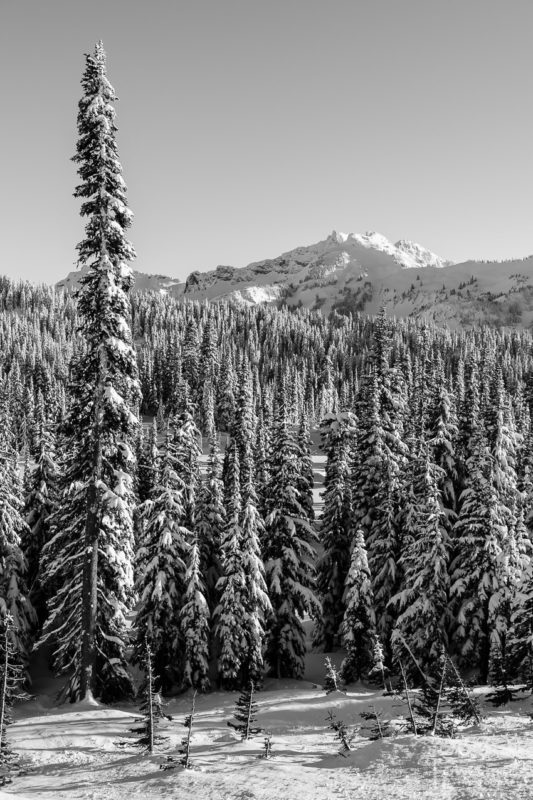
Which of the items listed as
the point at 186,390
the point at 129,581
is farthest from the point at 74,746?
the point at 186,390

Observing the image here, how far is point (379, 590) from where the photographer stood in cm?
3394

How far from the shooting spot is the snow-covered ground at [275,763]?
13.3m

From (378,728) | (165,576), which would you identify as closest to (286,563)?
(165,576)

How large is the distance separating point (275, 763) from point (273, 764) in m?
0.13

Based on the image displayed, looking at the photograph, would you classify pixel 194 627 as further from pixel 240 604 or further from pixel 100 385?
pixel 100 385

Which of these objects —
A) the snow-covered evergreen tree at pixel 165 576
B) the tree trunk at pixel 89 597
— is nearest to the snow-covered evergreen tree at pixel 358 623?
the snow-covered evergreen tree at pixel 165 576

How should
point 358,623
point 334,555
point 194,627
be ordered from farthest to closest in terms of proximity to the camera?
point 334,555 < point 358,623 < point 194,627

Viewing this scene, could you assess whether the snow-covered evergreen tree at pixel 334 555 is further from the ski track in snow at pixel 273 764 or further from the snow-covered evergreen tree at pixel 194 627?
the ski track in snow at pixel 273 764

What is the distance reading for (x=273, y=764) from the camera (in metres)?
15.4

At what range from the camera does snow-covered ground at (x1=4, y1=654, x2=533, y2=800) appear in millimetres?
13312

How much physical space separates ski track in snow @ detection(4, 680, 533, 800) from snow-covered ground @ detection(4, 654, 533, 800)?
0.02m

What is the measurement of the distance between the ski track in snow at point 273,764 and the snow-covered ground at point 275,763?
24mm

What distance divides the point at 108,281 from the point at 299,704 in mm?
18133

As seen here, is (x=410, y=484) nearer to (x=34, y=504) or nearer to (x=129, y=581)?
(x=129, y=581)
